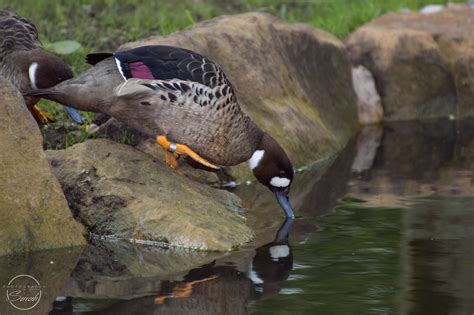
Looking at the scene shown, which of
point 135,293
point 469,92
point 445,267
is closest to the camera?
point 135,293

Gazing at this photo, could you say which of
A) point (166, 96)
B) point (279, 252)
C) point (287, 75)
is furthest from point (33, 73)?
point (279, 252)

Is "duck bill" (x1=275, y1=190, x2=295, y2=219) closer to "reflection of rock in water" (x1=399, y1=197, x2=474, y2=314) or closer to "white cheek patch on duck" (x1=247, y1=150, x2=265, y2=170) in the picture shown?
"white cheek patch on duck" (x1=247, y1=150, x2=265, y2=170)

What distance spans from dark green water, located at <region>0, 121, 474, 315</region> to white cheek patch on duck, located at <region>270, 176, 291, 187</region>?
0.21 metres

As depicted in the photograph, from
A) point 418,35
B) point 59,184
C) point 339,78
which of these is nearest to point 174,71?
point 59,184

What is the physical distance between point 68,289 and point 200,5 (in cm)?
739

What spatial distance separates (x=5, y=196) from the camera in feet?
22.3

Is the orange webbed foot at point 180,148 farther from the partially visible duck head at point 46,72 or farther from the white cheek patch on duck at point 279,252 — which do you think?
the partially visible duck head at point 46,72

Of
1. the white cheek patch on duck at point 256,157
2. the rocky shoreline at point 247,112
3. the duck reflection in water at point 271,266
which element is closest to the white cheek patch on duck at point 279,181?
the white cheek patch on duck at point 256,157

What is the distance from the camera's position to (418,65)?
12445 mm

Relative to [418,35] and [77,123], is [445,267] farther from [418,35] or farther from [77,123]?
[418,35]

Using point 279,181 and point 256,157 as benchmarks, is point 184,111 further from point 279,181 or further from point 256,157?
point 279,181

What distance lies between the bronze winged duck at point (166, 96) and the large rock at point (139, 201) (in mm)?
244

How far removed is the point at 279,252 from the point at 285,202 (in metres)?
1.18

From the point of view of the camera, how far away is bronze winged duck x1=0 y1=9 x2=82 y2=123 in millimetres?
8938
